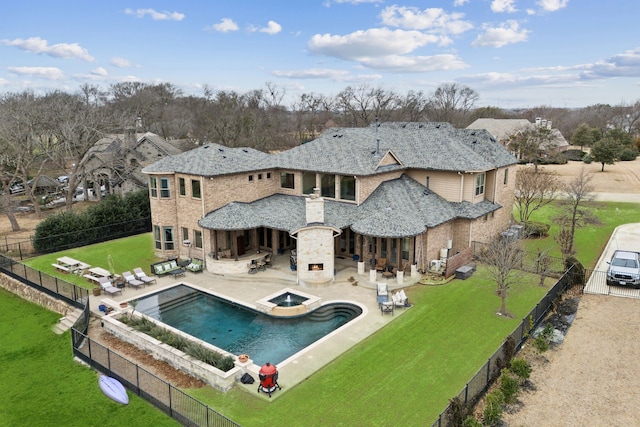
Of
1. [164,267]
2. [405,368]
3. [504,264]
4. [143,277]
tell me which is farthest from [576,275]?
[143,277]

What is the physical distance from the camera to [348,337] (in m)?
18.8

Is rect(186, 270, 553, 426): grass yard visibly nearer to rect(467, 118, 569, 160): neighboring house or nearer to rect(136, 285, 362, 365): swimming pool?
rect(136, 285, 362, 365): swimming pool

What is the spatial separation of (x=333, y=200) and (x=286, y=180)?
4.28 metres

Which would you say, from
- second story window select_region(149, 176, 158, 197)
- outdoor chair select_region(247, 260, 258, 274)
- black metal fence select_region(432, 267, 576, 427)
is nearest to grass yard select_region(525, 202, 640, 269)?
black metal fence select_region(432, 267, 576, 427)

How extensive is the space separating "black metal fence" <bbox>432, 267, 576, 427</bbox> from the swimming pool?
689 centimetres

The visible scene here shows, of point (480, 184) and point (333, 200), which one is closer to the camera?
point (333, 200)

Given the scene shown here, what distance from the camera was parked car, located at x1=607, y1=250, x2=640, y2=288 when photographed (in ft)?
78.6

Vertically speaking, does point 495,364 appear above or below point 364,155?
below

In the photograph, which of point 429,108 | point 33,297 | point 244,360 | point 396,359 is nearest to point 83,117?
point 33,297

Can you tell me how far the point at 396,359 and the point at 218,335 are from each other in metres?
7.81

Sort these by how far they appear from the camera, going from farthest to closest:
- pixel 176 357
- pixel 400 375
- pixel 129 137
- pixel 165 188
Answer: pixel 129 137, pixel 165 188, pixel 176 357, pixel 400 375

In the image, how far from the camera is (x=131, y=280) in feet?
82.4

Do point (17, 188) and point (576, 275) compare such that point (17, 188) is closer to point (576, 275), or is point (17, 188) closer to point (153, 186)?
point (153, 186)

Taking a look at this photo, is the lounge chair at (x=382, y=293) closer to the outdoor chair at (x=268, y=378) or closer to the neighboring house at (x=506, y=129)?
the outdoor chair at (x=268, y=378)
